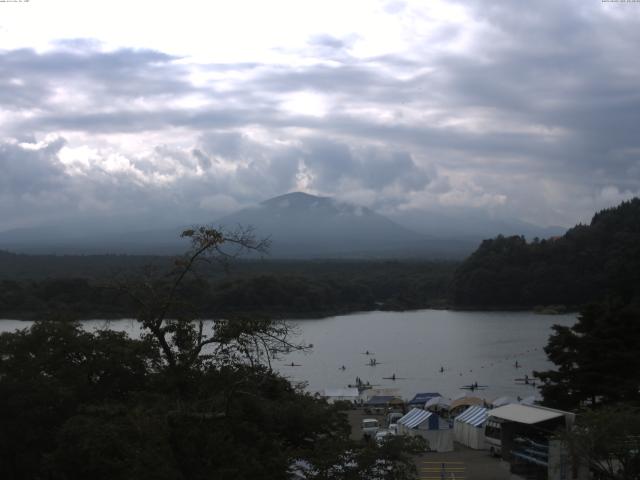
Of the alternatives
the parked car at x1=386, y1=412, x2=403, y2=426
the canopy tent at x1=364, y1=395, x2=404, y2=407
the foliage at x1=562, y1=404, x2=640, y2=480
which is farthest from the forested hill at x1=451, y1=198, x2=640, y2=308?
the foliage at x1=562, y1=404, x2=640, y2=480

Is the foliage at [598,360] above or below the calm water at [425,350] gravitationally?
above

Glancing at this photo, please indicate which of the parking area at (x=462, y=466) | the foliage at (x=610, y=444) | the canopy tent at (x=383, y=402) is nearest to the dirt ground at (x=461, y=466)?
the parking area at (x=462, y=466)

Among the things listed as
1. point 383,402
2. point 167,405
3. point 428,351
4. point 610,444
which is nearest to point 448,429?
point 383,402

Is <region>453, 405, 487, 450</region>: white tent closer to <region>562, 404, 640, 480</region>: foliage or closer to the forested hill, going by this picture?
<region>562, 404, 640, 480</region>: foliage

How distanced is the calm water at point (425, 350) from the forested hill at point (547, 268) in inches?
98.4

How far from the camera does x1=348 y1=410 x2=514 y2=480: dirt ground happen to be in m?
10.2

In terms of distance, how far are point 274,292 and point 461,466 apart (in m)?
28.3

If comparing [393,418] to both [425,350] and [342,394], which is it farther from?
[425,350]

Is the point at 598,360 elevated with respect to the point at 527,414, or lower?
elevated

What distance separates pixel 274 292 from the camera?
3906 cm

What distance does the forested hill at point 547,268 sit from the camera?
42.7 meters

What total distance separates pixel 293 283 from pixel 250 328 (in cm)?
3549

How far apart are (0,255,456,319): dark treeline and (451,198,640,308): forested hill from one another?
3.28 m

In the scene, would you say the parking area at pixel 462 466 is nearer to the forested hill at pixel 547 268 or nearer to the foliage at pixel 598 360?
the foliage at pixel 598 360
